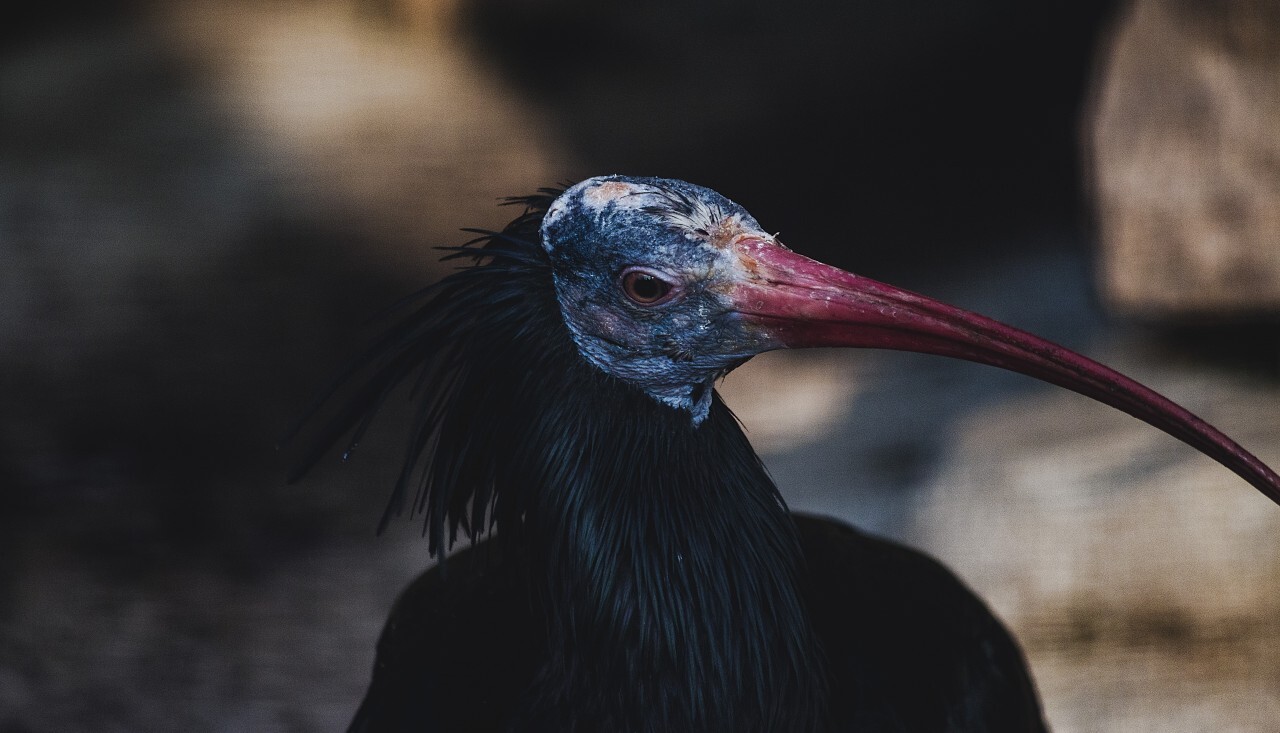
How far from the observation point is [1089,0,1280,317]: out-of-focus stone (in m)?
4.23

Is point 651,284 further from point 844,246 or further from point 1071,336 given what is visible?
point 844,246

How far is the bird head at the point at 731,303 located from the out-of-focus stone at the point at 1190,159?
8.78 ft

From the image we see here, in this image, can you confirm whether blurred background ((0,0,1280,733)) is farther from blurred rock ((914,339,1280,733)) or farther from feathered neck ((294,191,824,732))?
feathered neck ((294,191,824,732))

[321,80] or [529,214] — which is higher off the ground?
[321,80]

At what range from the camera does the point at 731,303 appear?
1891 mm

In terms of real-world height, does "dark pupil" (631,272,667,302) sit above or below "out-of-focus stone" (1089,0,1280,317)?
below

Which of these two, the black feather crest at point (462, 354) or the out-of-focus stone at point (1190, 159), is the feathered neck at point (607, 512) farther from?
the out-of-focus stone at point (1190, 159)

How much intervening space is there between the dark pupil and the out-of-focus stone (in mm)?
3042

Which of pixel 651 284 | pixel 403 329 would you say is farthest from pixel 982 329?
pixel 403 329

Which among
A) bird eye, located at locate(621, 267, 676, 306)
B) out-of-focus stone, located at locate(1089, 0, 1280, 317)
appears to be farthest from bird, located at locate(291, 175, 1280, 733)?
out-of-focus stone, located at locate(1089, 0, 1280, 317)

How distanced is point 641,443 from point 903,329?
1.42 feet

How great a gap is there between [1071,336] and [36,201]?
425 cm

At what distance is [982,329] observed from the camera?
72.8 inches

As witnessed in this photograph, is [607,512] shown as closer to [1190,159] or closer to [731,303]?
[731,303]
